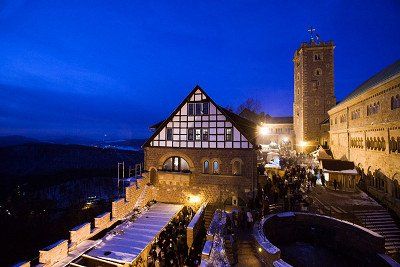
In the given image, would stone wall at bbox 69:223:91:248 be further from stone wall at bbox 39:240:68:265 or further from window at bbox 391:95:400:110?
window at bbox 391:95:400:110

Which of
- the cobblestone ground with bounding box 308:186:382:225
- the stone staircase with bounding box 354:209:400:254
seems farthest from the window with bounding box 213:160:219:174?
the stone staircase with bounding box 354:209:400:254

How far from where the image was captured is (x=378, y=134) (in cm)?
2120

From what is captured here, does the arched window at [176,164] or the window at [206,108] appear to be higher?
the window at [206,108]

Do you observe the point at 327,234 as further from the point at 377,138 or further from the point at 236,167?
the point at 377,138

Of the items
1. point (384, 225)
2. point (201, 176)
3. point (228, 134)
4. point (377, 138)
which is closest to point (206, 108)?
point (228, 134)

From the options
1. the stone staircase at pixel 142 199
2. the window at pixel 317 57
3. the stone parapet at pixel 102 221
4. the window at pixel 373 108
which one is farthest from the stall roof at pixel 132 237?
the window at pixel 317 57

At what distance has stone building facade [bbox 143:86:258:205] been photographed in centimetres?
1978

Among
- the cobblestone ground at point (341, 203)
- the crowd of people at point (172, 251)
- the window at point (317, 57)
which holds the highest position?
the window at point (317, 57)

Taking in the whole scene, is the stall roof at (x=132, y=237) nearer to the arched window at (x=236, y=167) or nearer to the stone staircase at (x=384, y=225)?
the arched window at (x=236, y=167)

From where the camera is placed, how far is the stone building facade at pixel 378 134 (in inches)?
723

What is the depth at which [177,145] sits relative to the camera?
21.4 meters

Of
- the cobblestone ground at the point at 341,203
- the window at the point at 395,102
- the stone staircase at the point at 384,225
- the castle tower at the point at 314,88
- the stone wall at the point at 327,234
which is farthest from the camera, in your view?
the castle tower at the point at 314,88

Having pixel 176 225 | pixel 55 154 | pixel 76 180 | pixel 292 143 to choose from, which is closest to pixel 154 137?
pixel 176 225

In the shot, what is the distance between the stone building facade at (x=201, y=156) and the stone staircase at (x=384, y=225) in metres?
8.63
